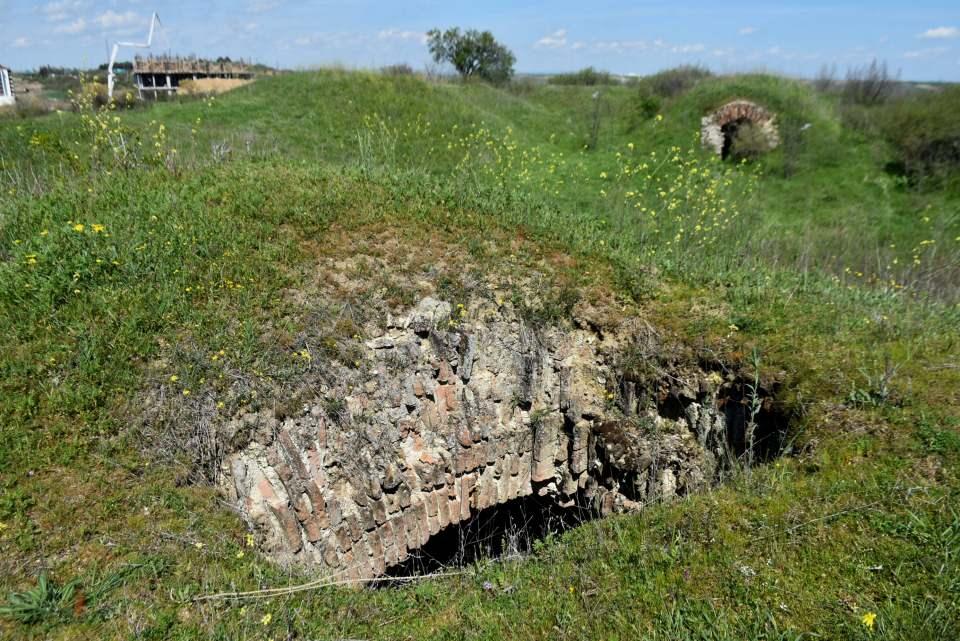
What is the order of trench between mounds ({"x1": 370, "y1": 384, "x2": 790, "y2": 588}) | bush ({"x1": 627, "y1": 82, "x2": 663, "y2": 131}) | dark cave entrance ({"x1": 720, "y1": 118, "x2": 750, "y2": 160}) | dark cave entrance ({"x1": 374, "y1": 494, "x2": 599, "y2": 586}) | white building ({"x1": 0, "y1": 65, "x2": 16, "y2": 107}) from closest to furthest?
trench between mounds ({"x1": 370, "y1": 384, "x2": 790, "y2": 588}) → dark cave entrance ({"x1": 374, "y1": 494, "x2": 599, "y2": 586}) → dark cave entrance ({"x1": 720, "y1": 118, "x2": 750, "y2": 160}) → bush ({"x1": 627, "y1": 82, "x2": 663, "y2": 131}) → white building ({"x1": 0, "y1": 65, "x2": 16, "y2": 107})

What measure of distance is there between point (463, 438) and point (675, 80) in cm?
1916

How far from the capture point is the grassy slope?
→ 2.86 m

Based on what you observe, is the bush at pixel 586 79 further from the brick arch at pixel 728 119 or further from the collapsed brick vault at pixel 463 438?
the collapsed brick vault at pixel 463 438

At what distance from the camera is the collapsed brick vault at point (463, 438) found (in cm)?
402

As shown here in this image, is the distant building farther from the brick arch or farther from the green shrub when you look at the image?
the green shrub

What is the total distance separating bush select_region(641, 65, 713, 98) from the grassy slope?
14.4 meters

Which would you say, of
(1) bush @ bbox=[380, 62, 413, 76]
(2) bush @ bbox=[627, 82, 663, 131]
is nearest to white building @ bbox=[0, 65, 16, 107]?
(1) bush @ bbox=[380, 62, 413, 76]

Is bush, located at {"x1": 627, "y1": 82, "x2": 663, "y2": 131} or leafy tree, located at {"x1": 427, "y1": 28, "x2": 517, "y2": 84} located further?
leafy tree, located at {"x1": 427, "y1": 28, "x2": 517, "y2": 84}

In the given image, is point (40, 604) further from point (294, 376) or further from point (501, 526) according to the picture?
point (501, 526)

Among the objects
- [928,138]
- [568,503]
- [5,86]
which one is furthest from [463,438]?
[5,86]

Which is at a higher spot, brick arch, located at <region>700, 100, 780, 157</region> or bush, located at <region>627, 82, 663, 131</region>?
bush, located at <region>627, 82, 663, 131</region>

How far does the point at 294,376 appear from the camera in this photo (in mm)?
4191

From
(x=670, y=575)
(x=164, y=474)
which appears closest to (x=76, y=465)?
(x=164, y=474)

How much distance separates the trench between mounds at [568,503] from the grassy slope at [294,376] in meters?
0.33
